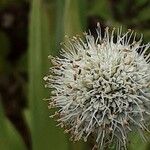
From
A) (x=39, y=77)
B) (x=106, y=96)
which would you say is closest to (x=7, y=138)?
(x=39, y=77)

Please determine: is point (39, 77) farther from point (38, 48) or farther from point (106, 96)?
point (106, 96)

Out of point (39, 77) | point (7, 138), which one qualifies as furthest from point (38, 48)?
point (7, 138)

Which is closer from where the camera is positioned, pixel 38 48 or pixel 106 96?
pixel 106 96

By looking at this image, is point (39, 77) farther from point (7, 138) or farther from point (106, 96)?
point (106, 96)

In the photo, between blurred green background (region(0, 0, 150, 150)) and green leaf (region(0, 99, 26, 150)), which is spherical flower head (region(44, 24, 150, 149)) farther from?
Result: green leaf (region(0, 99, 26, 150))

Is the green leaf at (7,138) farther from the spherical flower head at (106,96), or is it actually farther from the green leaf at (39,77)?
the spherical flower head at (106,96)

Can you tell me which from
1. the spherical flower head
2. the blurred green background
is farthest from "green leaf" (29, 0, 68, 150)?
the spherical flower head

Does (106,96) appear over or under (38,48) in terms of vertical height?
under
